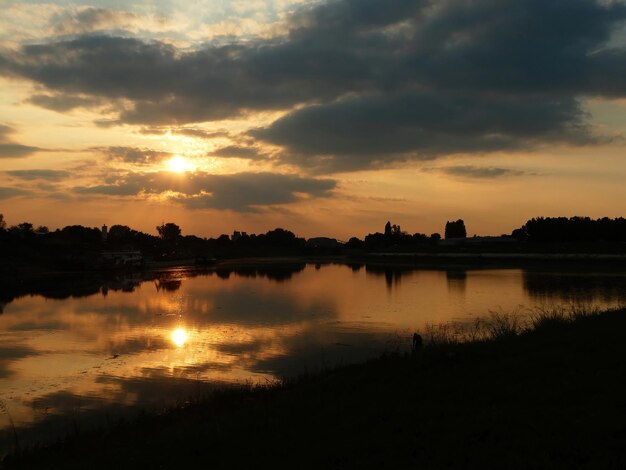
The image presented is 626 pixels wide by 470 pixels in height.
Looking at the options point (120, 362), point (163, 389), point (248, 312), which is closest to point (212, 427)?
point (163, 389)

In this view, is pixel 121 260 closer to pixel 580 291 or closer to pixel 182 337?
pixel 182 337

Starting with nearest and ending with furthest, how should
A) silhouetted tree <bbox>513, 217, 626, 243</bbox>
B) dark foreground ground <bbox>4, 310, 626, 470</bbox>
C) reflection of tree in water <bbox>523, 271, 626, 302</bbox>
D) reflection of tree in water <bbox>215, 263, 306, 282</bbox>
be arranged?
1. dark foreground ground <bbox>4, 310, 626, 470</bbox>
2. reflection of tree in water <bbox>523, 271, 626, 302</bbox>
3. reflection of tree in water <bbox>215, 263, 306, 282</bbox>
4. silhouetted tree <bbox>513, 217, 626, 243</bbox>

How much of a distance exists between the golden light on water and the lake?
2.4 inches

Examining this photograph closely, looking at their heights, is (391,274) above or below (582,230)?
below

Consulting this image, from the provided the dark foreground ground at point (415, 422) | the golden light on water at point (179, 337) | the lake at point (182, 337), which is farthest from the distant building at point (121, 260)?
the dark foreground ground at point (415, 422)

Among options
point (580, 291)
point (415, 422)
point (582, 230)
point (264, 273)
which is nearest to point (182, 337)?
point (415, 422)

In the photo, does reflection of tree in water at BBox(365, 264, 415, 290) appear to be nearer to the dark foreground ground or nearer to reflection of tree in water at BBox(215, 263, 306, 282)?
reflection of tree in water at BBox(215, 263, 306, 282)

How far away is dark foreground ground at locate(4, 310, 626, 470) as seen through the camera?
9.39 m

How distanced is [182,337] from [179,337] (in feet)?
0.63

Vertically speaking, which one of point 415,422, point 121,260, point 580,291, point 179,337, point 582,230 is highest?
point 582,230

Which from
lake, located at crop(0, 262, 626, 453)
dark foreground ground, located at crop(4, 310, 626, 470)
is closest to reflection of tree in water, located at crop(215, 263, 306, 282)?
lake, located at crop(0, 262, 626, 453)

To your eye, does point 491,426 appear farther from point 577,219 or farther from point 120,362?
point 577,219

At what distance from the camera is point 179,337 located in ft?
105

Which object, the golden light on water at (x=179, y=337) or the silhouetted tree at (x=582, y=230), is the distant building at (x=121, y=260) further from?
the silhouetted tree at (x=582, y=230)
